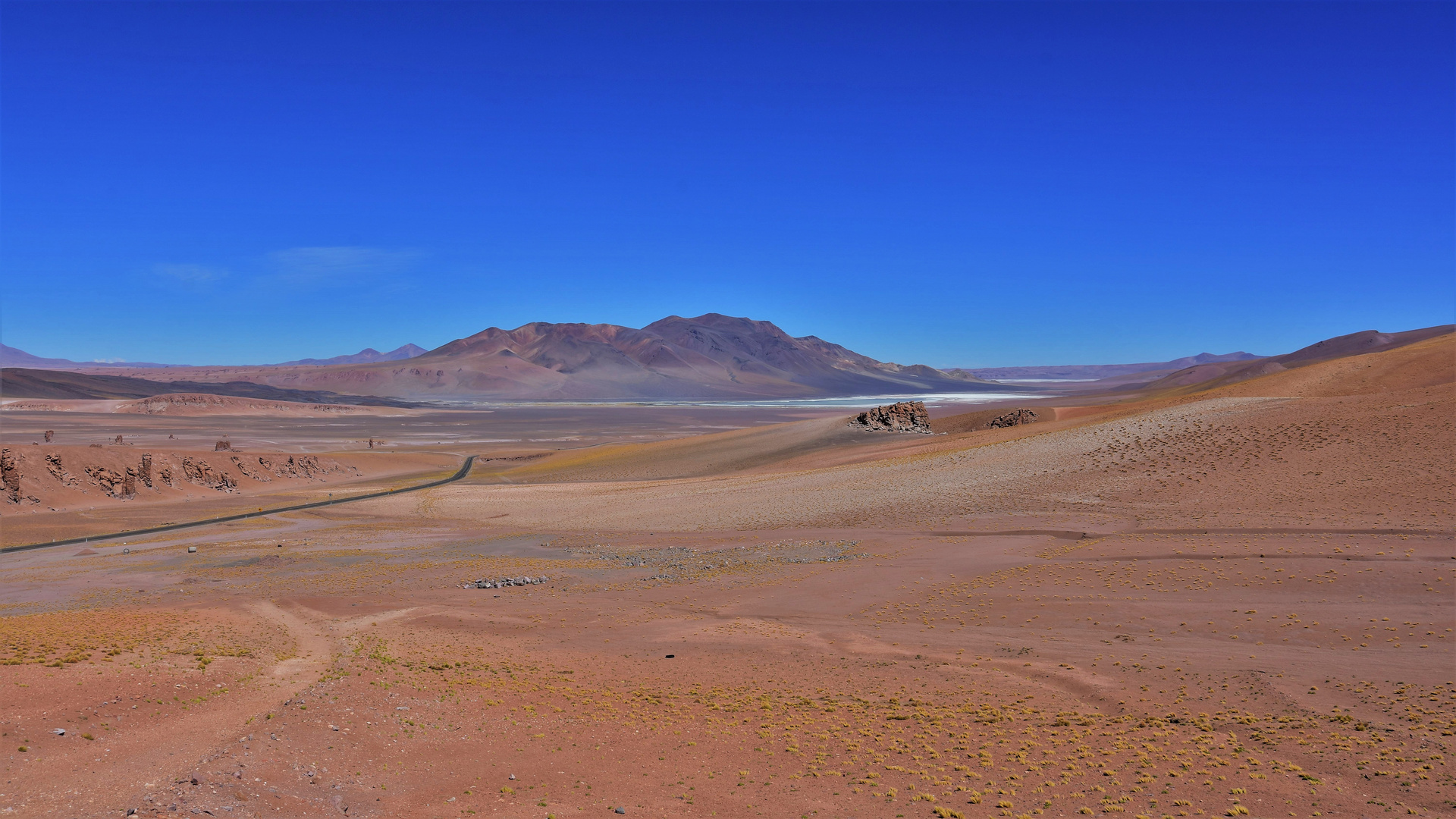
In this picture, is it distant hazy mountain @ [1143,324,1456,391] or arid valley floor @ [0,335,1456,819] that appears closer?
arid valley floor @ [0,335,1456,819]

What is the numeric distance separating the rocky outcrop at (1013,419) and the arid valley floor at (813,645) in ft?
57.2

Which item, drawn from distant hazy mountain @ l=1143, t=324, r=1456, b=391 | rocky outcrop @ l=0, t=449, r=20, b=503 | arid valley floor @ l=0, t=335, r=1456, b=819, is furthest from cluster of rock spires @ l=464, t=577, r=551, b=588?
distant hazy mountain @ l=1143, t=324, r=1456, b=391

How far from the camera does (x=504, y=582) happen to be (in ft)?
64.1

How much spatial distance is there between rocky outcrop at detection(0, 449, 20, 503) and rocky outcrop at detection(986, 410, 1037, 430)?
49049mm

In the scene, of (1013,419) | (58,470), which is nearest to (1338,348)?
(1013,419)

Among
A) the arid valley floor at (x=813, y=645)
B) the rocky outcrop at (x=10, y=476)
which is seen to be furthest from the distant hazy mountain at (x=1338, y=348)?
the rocky outcrop at (x=10, y=476)

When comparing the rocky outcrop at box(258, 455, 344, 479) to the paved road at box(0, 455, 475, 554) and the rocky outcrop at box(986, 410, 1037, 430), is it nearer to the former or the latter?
the paved road at box(0, 455, 475, 554)

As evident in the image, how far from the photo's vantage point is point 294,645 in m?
13.6

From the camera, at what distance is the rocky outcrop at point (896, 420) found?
5312cm

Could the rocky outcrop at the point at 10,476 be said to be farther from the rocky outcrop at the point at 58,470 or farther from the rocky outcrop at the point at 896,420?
the rocky outcrop at the point at 896,420

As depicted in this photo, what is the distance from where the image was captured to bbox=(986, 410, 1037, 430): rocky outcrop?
51141mm

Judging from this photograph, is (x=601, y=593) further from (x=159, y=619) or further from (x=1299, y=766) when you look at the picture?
(x=1299, y=766)

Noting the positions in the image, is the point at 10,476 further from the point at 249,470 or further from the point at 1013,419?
the point at 1013,419

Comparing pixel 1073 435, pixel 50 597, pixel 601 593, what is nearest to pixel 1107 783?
pixel 601 593
